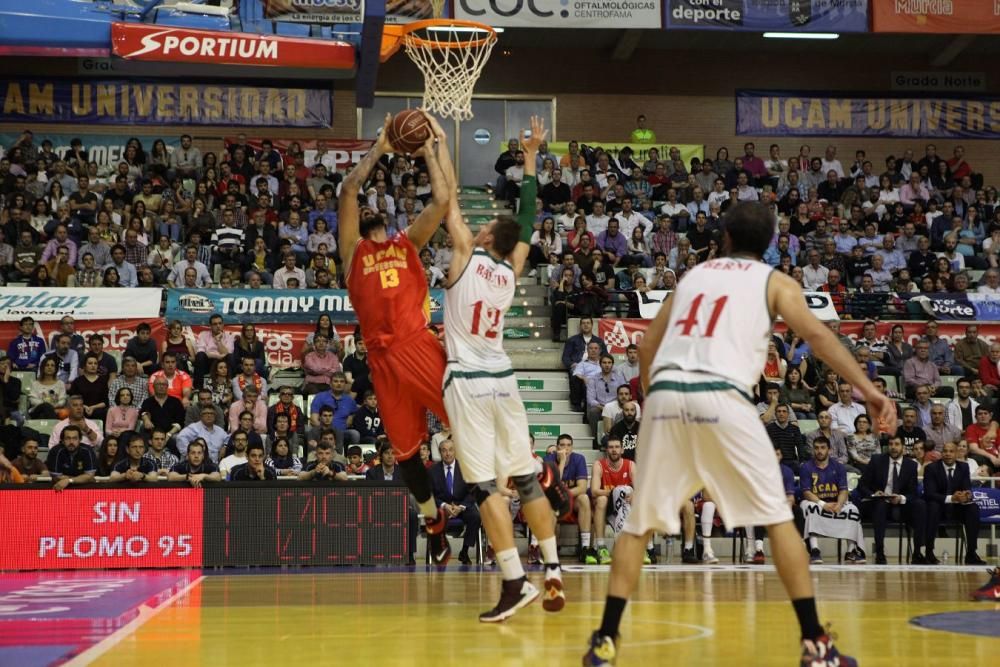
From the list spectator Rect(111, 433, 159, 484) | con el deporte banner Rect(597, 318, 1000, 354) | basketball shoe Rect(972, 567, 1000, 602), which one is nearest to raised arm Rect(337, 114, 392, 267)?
basketball shoe Rect(972, 567, 1000, 602)

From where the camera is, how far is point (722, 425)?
5.19 metres

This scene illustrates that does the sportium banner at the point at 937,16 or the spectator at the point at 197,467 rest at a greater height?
the sportium banner at the point at 937,16

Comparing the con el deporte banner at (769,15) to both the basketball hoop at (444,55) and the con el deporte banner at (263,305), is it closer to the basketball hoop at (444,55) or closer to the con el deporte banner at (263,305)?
the basketball hoop at (444,55)

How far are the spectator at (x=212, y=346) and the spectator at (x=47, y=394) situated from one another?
1.81m

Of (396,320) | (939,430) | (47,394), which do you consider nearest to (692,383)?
(396,320)

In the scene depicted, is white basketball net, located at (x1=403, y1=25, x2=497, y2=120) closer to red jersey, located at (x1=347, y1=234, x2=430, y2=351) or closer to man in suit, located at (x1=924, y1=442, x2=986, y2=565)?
man in suit, located at (x1=924, y1=442, x2=986, y2=565)

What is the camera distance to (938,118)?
29281mm

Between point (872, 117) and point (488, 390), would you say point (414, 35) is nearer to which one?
point (488, 390)

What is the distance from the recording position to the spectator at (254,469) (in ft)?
46.2

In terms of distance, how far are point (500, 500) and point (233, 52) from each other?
400 inches

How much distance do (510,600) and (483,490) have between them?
2.20 feet

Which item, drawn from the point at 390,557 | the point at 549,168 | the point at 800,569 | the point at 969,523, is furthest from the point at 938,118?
the point at 800,569

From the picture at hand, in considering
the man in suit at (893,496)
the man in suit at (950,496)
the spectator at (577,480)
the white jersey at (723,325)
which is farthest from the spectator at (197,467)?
the white jersey at (723,325)

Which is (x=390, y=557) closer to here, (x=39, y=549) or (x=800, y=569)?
(x=39, y=549)
